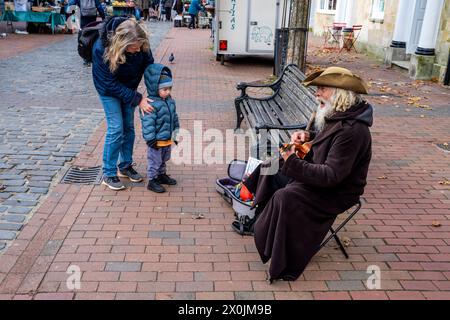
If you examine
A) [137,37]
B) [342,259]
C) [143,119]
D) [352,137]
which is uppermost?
[137,37]

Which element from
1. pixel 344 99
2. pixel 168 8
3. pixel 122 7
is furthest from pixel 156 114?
pixel 168 8

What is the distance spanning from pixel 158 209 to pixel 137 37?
1.62 meters

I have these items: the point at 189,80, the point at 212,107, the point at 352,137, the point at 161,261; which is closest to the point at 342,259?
the point at 352,137

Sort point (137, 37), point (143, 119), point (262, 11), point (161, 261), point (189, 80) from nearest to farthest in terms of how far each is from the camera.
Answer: point (161, 261)
point (137, 37)
point (143, 119)
point (189, 80)
point (262, 11)

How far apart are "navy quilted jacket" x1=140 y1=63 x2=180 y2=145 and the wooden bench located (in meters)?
0.90

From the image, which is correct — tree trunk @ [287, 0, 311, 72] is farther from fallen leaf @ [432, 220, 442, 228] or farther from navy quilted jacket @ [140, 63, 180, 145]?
fallen leaf @ [432, 220, 442, 228]

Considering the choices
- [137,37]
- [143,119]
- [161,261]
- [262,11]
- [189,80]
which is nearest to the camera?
[161,261]

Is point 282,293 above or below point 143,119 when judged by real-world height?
below

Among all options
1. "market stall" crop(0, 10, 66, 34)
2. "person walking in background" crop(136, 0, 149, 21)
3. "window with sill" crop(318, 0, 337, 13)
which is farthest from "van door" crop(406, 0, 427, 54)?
"person walking in background" crop(136, 0, 149, 21)

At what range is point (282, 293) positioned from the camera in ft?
10.8

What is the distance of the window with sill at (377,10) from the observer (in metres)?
15.6

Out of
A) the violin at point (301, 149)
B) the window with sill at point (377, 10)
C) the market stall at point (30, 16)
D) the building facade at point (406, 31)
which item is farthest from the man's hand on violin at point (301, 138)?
the market stall at point (30, 16)

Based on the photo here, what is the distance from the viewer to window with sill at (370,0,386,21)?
51.1ft

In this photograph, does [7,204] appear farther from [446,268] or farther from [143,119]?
[446,268]
